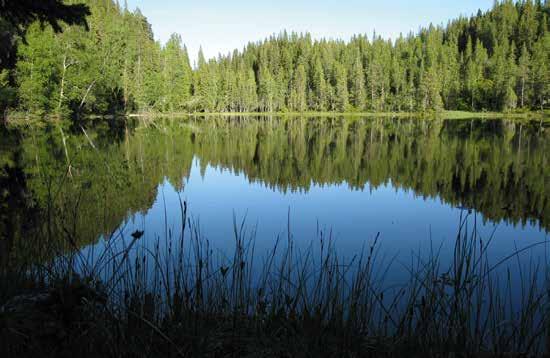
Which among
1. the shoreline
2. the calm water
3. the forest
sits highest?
the forest

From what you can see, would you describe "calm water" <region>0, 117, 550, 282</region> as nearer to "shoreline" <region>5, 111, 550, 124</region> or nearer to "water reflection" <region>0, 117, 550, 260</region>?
"water reflection" <region>0, 117, 550, 260</region>

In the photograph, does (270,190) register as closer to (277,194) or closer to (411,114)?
(277,194)

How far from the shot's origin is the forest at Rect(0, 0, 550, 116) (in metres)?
37.6

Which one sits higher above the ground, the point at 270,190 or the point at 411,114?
the point at 411,114

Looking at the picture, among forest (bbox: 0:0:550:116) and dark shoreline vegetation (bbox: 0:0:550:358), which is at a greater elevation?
forest (bbox: 0:0:550:116)

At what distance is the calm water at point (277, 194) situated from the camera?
7266 mm

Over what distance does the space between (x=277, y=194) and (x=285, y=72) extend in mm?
103158

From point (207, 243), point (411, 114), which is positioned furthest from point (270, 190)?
point (411, 114)

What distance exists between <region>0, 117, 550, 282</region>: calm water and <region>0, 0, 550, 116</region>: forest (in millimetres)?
4674

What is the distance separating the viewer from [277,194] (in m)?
11.9

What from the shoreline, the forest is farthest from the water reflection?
the shoreline

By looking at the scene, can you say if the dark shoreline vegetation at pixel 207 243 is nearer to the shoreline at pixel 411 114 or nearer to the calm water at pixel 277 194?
the calm water at pixel 277 194

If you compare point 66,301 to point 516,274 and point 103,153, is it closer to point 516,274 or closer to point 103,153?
point 516,274

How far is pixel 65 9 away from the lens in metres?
5.23
